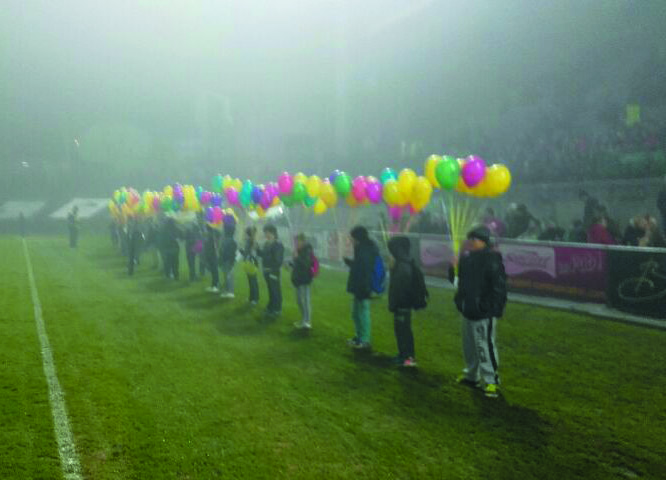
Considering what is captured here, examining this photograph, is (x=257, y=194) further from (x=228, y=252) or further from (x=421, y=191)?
(x=421, y=191)

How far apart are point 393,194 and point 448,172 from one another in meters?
1.40

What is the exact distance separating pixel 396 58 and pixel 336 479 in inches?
1333

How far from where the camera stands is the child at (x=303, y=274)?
31.4ft

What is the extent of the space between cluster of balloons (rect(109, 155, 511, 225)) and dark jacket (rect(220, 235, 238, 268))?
471mm

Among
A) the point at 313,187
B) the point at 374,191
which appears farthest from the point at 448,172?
the point at 313,187

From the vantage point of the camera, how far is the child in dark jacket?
7328 mm

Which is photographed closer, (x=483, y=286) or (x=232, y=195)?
(x=483, y=286)

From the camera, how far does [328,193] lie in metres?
14.1

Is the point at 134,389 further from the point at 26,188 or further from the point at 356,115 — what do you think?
the point at 26,188

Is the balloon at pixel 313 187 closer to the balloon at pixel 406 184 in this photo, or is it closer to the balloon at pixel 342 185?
the balloon at pixel 342 185

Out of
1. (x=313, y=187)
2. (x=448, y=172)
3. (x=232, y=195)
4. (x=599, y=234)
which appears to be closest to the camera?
(x=448, y=172)

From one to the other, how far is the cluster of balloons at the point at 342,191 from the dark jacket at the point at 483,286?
12.0 feet

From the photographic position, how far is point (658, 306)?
9.88 meters

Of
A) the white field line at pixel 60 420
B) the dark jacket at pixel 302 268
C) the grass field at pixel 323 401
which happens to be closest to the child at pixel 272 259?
the grass field at pixel 323 401
